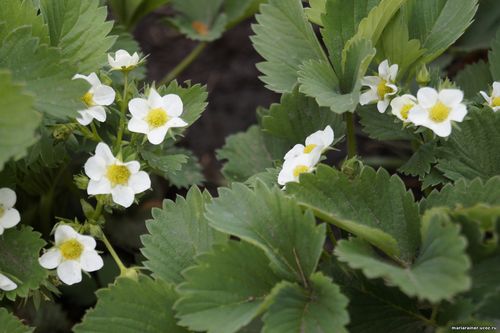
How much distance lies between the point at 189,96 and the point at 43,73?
45cm

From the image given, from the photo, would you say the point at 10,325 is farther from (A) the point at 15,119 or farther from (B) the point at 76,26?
(B) the point at 76,26

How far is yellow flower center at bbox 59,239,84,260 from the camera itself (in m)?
1.80

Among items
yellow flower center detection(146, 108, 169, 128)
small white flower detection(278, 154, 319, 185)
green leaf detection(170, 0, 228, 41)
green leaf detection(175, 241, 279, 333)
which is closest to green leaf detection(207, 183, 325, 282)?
green leaf detection(175, 241, 279, 333)

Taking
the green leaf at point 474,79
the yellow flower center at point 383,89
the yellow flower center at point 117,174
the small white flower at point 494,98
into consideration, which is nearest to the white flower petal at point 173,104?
the yellow flower center at point 117,174

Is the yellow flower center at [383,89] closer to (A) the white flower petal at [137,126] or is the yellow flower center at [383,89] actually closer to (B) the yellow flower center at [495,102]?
(B) the yellow flower center at [495,102]

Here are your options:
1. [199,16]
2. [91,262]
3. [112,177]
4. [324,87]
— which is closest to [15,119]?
[112,177]

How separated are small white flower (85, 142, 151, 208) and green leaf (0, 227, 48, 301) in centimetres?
22

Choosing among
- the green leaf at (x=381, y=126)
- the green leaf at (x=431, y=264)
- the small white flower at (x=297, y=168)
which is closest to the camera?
the green leaf at (x=431, y=264)

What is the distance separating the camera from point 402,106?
1864mm

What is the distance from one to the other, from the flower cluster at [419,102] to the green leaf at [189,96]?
1.53 feet

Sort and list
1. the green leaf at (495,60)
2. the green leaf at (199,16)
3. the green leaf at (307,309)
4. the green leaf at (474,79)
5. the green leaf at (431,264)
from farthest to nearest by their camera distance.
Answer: the green leaf at (199,16), the green leaf at (474,79), the green leaf at (495,60), the green leaf at (307,309), the green leaf at (431,264)

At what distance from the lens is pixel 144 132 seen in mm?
1866

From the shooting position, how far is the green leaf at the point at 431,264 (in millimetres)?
1368

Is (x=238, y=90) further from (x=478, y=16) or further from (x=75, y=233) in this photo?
(x=75, y=233)
